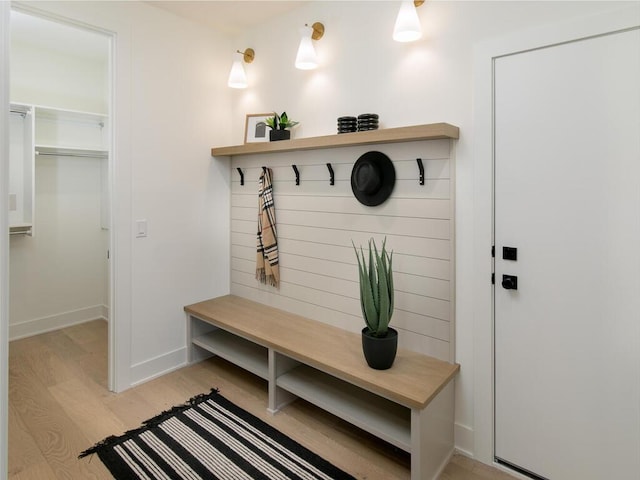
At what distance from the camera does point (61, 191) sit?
12.0 ft

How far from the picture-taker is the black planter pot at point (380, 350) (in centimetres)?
187

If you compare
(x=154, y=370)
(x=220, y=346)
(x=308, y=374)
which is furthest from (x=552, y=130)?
(x=154, y=370)

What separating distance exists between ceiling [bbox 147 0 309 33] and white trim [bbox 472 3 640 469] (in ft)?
4.61

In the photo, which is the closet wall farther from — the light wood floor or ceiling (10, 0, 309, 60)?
the light wood floor

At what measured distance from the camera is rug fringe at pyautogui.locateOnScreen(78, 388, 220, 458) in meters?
2.00

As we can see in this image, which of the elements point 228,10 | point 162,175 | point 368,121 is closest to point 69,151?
point 162,175

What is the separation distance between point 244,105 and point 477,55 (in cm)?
184

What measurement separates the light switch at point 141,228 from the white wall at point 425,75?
1258 mm

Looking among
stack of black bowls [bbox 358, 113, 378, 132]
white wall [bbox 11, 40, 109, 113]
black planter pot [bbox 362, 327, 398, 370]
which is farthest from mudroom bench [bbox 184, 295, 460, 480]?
white wall [bbox 11, 40, 109, 113]

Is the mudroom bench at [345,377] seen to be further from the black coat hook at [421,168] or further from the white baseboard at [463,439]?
the black coat hook at [421,168]

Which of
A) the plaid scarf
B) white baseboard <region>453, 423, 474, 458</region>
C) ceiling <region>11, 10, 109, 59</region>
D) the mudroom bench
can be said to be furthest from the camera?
ceiling <region>11, 10, 109, 59</region>

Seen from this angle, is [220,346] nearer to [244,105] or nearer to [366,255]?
[366,255]

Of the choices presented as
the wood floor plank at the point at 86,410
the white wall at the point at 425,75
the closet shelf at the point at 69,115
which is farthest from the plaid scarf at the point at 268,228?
the closet shelf at the point at 69,115

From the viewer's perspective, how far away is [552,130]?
166 cm
